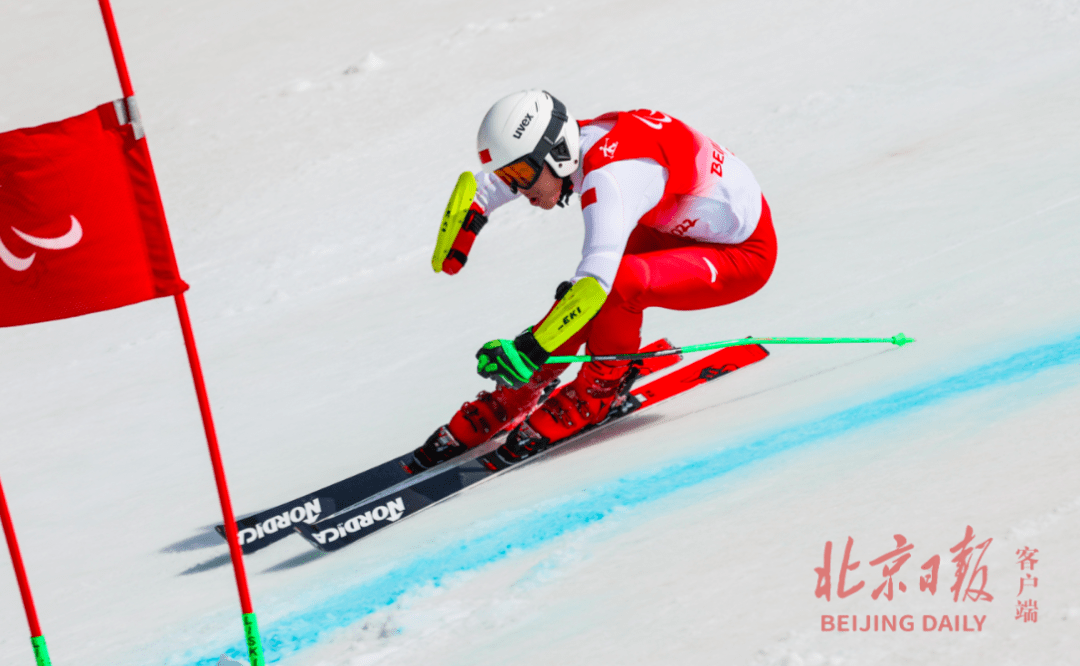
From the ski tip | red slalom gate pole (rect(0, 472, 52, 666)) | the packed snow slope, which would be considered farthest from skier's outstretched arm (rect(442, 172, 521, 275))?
red slalom gate pole (rect(0, 472, 52, 666))

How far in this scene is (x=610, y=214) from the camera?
383cm

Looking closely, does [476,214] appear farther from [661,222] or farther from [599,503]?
[599,503]

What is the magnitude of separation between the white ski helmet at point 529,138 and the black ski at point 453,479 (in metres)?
1.18

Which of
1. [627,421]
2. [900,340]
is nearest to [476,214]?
[627,421]

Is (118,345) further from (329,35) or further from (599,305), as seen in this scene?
(329,35)

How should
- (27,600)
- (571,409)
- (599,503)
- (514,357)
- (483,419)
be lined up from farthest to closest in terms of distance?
(483,419), (571,409), (514,357), (599,503), (27,600)

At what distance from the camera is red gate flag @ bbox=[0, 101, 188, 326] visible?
2834 mm

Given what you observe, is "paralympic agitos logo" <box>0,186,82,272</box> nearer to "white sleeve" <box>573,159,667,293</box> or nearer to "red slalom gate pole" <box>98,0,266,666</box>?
"red slalom gate pole" <box>98,0,266,666</box>

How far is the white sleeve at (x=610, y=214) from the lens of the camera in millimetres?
3805

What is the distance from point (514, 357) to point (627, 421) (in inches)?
36.7

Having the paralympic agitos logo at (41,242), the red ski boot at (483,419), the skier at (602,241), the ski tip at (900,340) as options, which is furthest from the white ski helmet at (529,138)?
the ski tip at (900,340)

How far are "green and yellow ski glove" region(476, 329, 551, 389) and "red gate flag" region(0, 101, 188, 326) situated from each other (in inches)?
51.7

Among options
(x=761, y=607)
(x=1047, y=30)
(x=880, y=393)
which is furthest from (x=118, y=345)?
(x=1047, y=30)

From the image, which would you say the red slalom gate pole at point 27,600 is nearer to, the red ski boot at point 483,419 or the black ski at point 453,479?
the black ski at point 453,479
